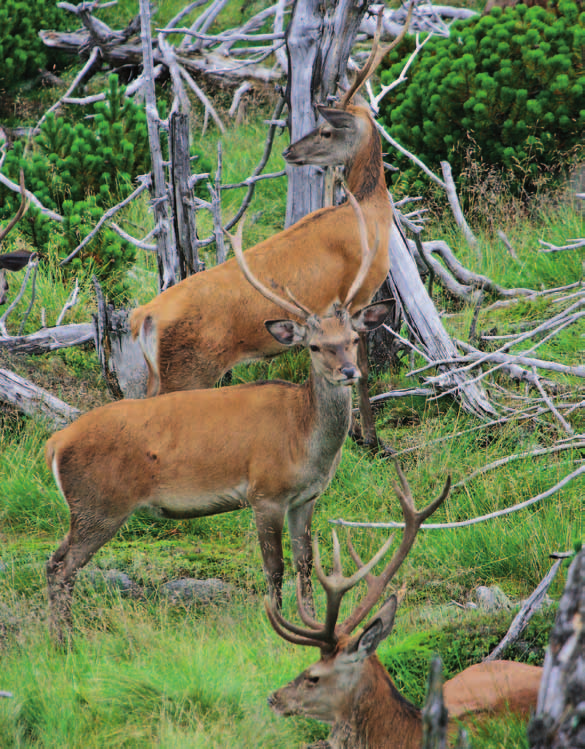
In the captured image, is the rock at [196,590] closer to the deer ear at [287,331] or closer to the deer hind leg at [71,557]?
the deer hind leg at [71,557]

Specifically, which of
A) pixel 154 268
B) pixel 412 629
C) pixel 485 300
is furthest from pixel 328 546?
pixel 154 268

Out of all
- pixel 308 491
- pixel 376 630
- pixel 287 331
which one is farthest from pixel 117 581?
pixel 376 630

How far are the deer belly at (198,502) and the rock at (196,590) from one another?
0.49 m

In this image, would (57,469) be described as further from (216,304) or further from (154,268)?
(154,268)

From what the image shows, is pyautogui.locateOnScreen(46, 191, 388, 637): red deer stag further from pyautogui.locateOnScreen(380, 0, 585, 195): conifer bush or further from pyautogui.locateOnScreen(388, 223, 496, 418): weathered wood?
pyautogui.locateOnScreen(380, 0, 585, 195): conifer bush

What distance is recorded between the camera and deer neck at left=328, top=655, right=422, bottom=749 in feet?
10.9

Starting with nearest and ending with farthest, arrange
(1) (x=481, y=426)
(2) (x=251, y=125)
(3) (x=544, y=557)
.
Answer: (3) (x=544, y=557) → (1) (x=481, y=426) → (2) (x=251, y=125)

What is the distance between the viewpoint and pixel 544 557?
196 inches

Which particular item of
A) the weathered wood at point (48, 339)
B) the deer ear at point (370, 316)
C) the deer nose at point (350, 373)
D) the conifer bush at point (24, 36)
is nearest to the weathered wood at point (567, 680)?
the deer nose at point (350, 373)

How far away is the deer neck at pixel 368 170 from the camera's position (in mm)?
5703

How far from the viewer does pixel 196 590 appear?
4.96m

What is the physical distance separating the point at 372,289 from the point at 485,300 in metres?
2.70

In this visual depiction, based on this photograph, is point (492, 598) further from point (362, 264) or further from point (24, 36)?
point (24, 36)

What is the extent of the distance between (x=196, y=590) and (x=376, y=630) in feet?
6.25
